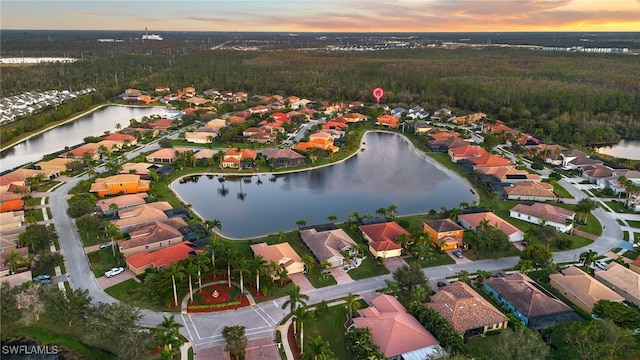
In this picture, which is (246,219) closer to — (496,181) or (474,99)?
(496,181)

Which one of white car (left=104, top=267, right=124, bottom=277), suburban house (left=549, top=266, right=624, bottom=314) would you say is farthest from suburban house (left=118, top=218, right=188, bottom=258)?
suburban house (left=549, top=266, right=624, bottom=314)

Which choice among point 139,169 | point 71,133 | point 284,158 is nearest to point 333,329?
A: point 284,158

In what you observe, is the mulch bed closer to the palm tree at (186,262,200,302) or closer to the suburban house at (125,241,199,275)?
the palm tree at (186,262,200,302)

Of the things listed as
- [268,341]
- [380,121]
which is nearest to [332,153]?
[380,121]

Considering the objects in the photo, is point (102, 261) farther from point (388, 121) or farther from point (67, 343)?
point (388, 121)

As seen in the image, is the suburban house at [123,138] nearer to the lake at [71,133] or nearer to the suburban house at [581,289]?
the lake at [71,133]

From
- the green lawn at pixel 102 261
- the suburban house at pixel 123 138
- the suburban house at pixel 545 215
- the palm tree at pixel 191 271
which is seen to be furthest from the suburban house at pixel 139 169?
the suburban house at pixel 545 215

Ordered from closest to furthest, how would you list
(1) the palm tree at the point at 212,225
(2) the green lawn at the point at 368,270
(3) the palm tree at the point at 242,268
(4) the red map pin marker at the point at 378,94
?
(3) the palm tree at the point at 242,268 < (2) the green lawn at the point at 368,270 < (1) the palm tree at the point at 212,225 < (4) the red map pin marker at the point at 378,94

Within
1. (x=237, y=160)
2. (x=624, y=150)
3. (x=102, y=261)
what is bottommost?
(x=102, y=261)
